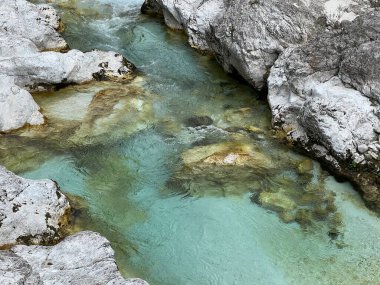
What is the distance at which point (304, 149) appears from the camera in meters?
10.1

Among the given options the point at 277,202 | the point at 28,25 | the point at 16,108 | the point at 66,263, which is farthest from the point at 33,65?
the point at 277,202

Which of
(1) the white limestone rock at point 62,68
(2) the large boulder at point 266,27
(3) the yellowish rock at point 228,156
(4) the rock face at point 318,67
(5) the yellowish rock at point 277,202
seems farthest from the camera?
(1) the white limestone rock at point 62,68

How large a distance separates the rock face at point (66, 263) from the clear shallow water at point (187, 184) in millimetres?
474

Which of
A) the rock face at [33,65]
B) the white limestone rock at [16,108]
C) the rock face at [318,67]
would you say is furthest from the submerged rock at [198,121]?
the white limestone rock at [16,108]

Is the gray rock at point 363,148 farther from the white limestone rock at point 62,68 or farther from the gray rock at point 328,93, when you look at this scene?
the white limestone rock at point 62,68

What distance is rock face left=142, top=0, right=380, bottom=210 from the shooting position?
940cm

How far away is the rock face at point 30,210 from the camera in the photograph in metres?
8.07

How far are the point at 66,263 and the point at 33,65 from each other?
638 cm

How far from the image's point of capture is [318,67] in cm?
1064

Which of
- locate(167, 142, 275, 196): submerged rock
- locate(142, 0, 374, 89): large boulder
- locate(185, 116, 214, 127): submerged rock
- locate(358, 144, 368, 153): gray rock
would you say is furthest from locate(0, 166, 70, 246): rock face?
locate(142, 0, 374, 89): large boulder

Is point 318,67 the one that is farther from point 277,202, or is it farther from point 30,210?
point 30,210

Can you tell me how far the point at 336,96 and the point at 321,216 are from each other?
2.49 meters

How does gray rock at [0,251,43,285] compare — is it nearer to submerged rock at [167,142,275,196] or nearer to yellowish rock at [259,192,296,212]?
submerged rock at [167,142,275,196]

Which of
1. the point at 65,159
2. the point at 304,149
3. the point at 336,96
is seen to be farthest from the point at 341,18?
the point at 65,159
